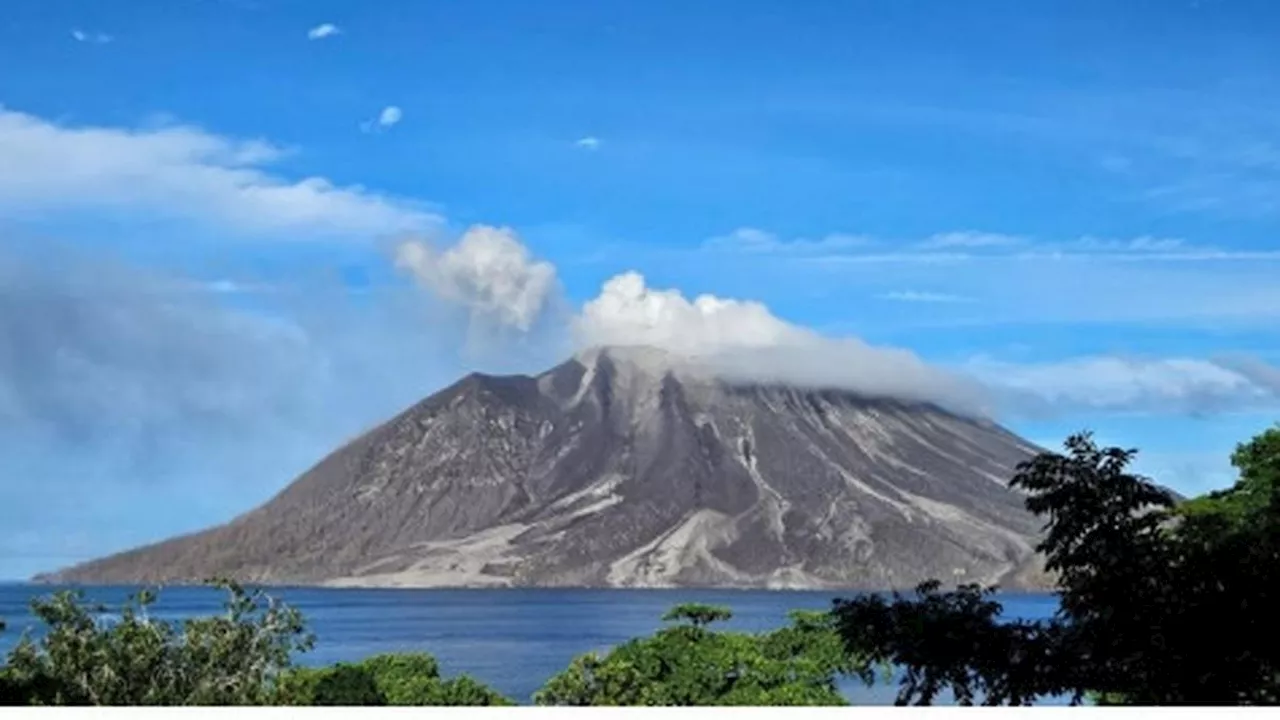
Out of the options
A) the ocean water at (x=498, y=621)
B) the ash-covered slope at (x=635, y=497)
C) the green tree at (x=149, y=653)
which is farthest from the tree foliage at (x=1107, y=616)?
the ash-covered slope at (x=635, y=497)

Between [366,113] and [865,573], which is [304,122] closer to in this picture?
[366,113]

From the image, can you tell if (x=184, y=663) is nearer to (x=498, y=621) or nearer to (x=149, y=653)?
(x=149, y=653)

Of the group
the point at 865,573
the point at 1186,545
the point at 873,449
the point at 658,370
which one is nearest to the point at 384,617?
the point at 865,573

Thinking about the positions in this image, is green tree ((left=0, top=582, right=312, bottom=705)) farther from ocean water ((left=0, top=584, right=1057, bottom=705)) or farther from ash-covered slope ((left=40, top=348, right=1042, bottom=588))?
ash-covered slope ((left=40, top=348, right=1042, bottom=588))

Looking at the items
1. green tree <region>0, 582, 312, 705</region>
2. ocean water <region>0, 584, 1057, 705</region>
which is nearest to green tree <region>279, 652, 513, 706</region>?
green tree <region>0, 582, 312, 705</region>

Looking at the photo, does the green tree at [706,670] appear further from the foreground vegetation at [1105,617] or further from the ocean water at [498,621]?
the foreground vegetation at [1105,617]

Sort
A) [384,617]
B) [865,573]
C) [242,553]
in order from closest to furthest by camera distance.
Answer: [384,617]
[865,573]
[242,553]

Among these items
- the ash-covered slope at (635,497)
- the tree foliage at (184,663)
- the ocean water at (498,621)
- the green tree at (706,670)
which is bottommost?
the ocean water at (498,621)
